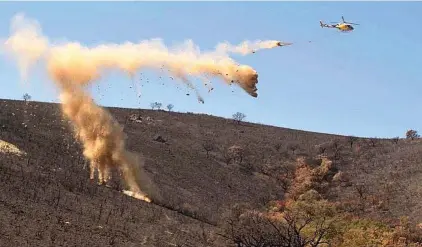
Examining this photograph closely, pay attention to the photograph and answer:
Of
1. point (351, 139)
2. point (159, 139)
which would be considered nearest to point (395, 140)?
point (351, 139)

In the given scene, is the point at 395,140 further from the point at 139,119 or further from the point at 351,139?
the point at 139,119

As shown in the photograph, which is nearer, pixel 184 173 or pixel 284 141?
pixel 184 173

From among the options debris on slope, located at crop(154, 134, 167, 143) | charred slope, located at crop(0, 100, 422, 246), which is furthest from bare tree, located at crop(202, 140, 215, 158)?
debris on slope, located at crop(154, 134, 167, 143)

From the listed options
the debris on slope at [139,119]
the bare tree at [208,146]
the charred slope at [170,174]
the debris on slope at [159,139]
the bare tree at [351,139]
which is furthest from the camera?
the bare tree at [351,139]

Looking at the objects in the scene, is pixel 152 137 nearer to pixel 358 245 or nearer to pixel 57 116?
pixel 57 116

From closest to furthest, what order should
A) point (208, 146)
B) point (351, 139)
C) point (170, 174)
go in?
point (170, 174) → point (208, 146) → point (351, 139)

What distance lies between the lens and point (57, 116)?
73000 millimetres

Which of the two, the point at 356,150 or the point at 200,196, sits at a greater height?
the point at 356,150

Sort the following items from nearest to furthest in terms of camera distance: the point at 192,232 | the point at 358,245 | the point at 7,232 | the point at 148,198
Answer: the point at 7,232 < the point at 192,232 < the point at 358,245 < the point at 148,198

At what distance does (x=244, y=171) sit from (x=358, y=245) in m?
33.2

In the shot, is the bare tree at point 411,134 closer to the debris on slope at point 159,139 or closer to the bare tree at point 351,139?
the bare tree at point 351,139

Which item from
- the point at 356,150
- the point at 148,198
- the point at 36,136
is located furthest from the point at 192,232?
the point at 356,150

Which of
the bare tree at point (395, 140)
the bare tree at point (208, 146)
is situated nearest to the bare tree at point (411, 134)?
the bare tree at point (395, 140)

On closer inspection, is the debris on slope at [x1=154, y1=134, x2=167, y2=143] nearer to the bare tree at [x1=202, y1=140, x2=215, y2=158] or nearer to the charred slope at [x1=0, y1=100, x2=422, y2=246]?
the charred slope at [x1=0, y1=100, x2=422, y2=246]
